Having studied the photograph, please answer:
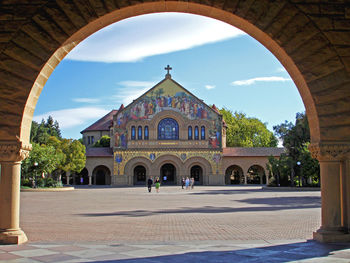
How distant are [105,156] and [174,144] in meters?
9.68

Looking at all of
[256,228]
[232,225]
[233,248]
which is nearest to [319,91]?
[233,248]

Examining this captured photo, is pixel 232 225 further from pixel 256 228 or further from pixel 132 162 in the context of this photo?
pixel 132 162

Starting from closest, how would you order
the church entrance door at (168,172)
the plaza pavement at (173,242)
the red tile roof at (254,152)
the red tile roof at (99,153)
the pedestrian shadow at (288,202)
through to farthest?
the plaza pavement at (173,242)
the pedestrian shadow at (288,202)
the red tile roof at (99,153)
the red tile roof at (254,152)
the church entrance door at (168,172)

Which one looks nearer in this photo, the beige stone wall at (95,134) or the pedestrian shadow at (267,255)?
the pedestrian shadow at (267,255)

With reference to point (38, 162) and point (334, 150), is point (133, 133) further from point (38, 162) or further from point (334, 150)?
point (334, 150)

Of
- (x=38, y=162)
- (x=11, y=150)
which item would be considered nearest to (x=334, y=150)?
(x=11, y=150)

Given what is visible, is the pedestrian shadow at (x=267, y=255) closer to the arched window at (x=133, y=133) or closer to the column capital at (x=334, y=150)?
the column capital at (x=334, y=150)

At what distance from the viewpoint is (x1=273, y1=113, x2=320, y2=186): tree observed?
37.7 metres

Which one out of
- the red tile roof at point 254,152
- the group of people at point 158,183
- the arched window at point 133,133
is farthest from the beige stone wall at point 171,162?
the group of people at point 158,183

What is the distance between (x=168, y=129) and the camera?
53.1 metres

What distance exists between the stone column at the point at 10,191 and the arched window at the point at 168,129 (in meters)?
44.5

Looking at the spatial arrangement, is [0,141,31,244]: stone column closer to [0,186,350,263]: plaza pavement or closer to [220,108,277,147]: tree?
[0,186,350,263]: plaza pavement

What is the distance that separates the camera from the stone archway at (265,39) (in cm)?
803

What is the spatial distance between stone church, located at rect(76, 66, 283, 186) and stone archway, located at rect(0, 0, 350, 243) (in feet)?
144
